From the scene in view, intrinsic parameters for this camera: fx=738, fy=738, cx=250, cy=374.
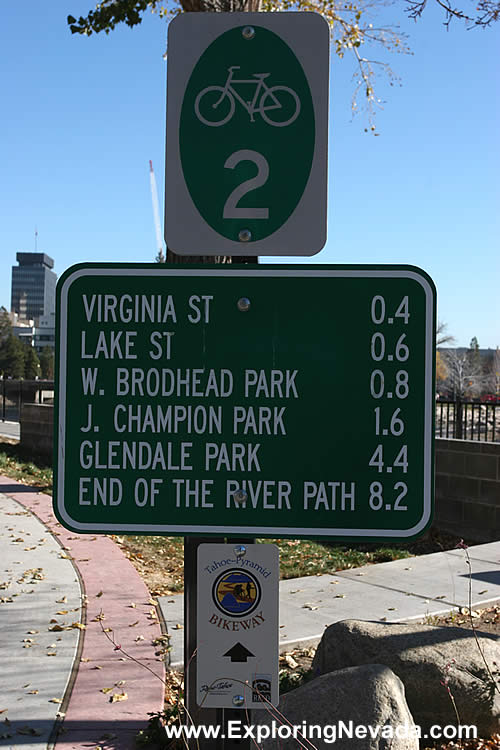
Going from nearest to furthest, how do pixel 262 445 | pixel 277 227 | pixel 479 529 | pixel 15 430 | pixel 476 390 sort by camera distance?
pixel 262 445 < pixel 277 227 < pixel 479 529 < pixel 15 430 < pixel 476 390

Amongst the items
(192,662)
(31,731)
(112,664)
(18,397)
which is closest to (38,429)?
(112,664)

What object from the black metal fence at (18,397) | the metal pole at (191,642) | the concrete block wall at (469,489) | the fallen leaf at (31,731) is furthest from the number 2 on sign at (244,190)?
the black metal fence at (18,397)

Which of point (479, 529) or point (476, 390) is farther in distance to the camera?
point (476, 390)

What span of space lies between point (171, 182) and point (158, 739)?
2.86 metres

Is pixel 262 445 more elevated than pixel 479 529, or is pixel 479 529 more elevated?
pixel 262 445

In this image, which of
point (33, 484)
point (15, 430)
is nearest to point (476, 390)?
point (15, 430)

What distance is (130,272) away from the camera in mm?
1961

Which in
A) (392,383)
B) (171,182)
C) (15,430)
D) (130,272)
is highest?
(171,182)

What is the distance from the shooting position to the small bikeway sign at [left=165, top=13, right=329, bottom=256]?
2.05 m

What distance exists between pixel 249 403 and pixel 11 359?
84504 mm

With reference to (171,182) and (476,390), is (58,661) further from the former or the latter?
(476,390)

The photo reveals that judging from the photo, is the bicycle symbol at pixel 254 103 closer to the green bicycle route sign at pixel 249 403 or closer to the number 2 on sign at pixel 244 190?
the number 2 on sign at pixel 244 190

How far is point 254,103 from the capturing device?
2.05m

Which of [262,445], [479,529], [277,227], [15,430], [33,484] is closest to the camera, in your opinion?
[262,445]
